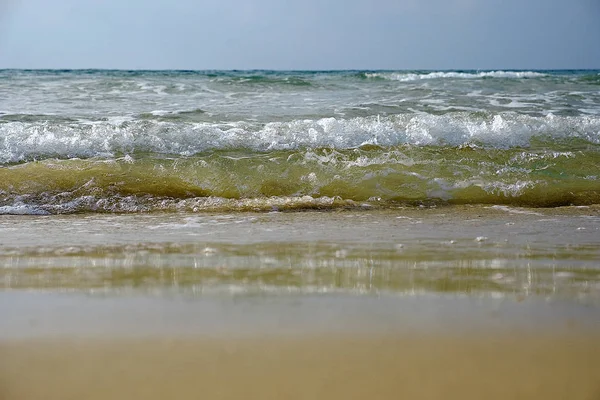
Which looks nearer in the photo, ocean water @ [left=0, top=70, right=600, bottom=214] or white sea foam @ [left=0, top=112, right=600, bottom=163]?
ocean water @ [left=0, top=70, right=600, bottom=214]

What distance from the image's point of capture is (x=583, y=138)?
661 cm

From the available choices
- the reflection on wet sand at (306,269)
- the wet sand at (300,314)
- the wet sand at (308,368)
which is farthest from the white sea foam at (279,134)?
the wet sand at (308,368)

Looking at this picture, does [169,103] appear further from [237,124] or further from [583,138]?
[583,138]

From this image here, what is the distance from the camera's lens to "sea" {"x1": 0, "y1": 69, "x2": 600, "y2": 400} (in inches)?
62.3

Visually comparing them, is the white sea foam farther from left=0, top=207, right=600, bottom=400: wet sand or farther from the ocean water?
left=0, top=207, right=600, bottom=400: wet sand

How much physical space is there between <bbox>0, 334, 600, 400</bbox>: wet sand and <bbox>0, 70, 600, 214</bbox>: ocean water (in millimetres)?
2791

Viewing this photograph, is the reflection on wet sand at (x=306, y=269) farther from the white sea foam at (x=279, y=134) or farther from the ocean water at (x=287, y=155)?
the white sea foam at (x=279, y=134)

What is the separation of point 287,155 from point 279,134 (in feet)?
2.08

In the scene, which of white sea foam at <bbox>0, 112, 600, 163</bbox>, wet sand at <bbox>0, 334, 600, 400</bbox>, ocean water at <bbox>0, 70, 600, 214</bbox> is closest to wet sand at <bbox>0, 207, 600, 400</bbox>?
wet sand at <bbox>0, 334, 600, 400</bbox>

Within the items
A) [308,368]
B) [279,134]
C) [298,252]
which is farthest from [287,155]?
[308,368]

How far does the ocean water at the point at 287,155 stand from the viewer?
15.6 ft

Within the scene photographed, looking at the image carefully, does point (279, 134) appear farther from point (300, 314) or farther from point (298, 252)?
point (300, 314)

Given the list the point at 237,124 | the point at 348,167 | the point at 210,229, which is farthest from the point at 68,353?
the point at 237,124

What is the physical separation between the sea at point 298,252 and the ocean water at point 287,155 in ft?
0.08
